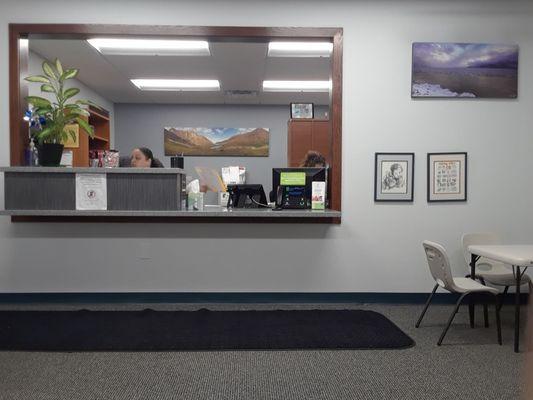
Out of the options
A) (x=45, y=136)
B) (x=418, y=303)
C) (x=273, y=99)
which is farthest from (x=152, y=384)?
(x=273, y=99)

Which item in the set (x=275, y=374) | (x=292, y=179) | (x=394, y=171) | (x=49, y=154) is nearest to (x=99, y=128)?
(x=49, y=154)

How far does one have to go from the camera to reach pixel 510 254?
274 centimetres

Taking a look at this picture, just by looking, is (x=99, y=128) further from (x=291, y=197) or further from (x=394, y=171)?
(x=394, y=171)

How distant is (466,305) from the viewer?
12.3 feet

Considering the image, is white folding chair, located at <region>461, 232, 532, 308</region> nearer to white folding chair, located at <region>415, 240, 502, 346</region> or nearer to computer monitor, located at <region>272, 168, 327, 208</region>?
white folding chair, located at <region>415, 240, 502, 346</region>

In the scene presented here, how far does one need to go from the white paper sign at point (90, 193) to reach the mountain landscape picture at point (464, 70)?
2.75 meters

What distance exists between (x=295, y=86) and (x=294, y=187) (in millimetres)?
3630

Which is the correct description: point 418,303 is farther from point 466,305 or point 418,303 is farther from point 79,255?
point 79,255

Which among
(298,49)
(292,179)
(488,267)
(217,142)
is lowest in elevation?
(488,267)

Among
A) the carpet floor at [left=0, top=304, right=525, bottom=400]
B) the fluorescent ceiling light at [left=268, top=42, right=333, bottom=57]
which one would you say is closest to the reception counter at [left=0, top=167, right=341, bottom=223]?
the carpet floor at [left=0, top=304, right=525, bottom=400]

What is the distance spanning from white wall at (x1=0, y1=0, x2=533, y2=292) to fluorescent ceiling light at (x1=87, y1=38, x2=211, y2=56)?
113 cm

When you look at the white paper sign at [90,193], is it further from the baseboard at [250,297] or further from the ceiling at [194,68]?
the ceiling at [194,68]

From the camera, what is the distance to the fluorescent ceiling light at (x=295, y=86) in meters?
6.57

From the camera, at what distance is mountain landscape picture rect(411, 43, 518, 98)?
367 cm
